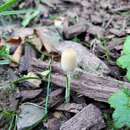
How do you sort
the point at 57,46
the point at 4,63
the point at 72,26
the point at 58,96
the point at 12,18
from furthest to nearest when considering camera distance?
the point at 12,18 → the point at 72,26 → the point at 57,46 → the point at 4,63 → the point at 58,96

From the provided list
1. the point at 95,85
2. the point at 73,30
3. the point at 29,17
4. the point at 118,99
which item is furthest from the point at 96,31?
the point at 118,99

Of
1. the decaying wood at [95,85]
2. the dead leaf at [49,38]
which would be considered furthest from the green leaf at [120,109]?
the dead leaf at [49,38]

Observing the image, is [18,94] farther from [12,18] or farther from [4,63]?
[12,18]

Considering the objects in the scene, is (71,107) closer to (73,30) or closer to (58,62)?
(58,62)

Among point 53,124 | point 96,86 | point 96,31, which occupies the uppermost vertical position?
point 96,31

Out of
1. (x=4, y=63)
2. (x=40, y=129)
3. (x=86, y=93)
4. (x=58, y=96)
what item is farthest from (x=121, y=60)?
(x=4, y=63)

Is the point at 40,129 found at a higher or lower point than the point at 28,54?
lower
